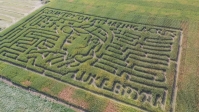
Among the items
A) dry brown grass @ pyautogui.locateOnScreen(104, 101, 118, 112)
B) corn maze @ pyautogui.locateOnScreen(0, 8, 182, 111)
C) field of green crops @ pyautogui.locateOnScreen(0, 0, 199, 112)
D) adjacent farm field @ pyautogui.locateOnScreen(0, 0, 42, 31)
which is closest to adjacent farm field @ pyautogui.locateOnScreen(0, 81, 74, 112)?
field of green crops @ pyautogui.locateOnScreen(0, 0, 199, 112)

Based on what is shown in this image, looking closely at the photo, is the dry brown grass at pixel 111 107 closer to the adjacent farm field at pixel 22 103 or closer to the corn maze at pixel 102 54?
the corn maze at pixel 102 54

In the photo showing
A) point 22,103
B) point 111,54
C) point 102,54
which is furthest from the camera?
point 102,54

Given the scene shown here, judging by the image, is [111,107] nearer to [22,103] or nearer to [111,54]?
[111,54]

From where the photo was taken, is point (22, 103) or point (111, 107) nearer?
point (111, 107)

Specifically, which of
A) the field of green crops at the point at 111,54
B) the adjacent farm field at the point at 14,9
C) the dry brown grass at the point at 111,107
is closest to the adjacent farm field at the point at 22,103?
the field of green crops at the point at 111,54

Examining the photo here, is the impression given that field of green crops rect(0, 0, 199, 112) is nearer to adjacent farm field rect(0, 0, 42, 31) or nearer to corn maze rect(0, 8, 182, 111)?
corn maze rect(0, 8, 182, 111)

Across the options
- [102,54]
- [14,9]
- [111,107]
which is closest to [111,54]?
[102,54]
